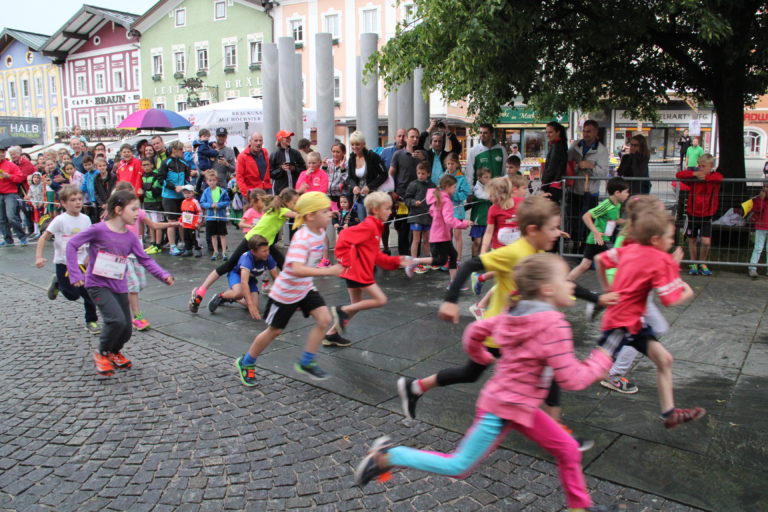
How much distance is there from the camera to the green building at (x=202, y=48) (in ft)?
132

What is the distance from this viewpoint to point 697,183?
8.74 meters

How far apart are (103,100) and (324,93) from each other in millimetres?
42738

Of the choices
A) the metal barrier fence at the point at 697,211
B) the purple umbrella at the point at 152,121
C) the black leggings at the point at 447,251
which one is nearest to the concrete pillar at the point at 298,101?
the purple umbrella at the point at 152,121

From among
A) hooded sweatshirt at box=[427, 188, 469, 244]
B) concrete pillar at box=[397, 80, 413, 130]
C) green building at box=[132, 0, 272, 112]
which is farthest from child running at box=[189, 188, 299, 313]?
green building at box=[132, 0, 272, 112]

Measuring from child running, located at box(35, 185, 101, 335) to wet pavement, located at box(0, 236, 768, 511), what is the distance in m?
0.35

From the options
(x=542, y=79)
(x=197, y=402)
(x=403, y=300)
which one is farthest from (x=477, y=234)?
(x=197, y=402)

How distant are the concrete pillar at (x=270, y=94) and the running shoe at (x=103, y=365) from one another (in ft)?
25.4

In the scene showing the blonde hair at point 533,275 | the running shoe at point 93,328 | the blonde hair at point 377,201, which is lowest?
the running shoe at point 93,328

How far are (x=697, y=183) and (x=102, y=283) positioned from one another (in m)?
7.75

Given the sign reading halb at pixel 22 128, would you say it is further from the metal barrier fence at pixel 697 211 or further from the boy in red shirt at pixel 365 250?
the boy in red shirt at pixel 365 250

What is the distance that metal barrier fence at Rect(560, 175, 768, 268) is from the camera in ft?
28.5

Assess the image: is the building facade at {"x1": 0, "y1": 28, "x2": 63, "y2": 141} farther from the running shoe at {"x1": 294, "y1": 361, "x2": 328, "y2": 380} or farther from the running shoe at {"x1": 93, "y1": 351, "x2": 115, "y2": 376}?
the running shoe at {"x1": 294, "y1": 361, "x2": 328, "y2": 380}

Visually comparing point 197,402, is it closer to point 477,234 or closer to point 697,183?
point 477,234

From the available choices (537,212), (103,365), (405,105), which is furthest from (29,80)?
(537,212)
